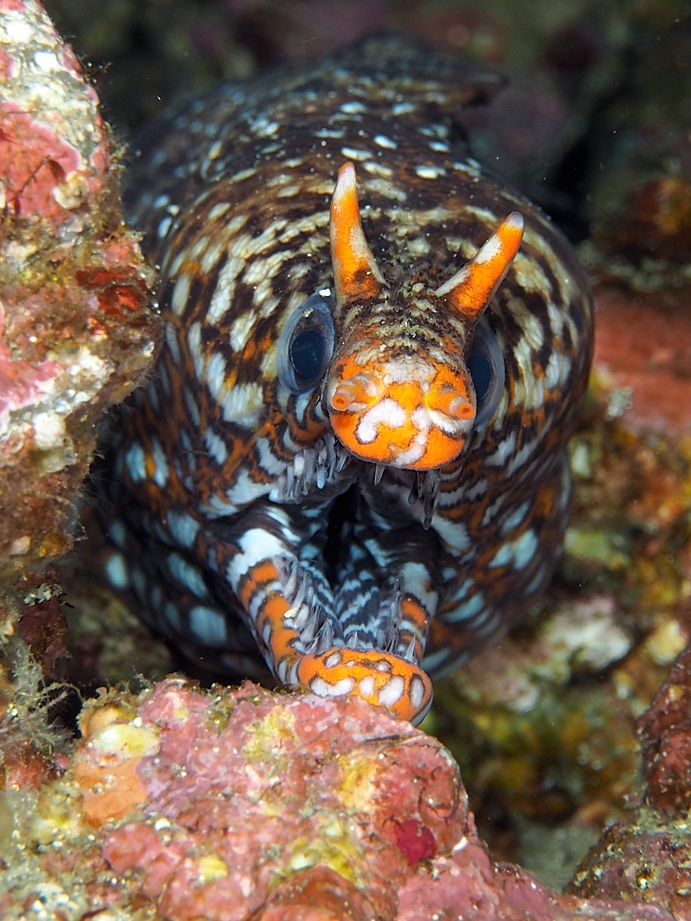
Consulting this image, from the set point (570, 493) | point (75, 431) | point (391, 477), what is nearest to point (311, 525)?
point (391, 477)

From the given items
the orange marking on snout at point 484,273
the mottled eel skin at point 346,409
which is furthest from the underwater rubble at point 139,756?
the orange marking on snout at point 484,273

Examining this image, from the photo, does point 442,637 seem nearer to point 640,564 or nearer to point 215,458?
point 215,458

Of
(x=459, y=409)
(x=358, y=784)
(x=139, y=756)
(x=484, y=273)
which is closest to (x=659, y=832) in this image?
(x=358, y=784)

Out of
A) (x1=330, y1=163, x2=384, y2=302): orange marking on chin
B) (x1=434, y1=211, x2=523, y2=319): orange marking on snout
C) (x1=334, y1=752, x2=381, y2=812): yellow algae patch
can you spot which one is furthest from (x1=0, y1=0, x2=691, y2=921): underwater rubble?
(x1=434, y1=211, x2=523, y2=319): orange marking on snout

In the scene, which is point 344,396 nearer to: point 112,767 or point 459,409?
point 459,409

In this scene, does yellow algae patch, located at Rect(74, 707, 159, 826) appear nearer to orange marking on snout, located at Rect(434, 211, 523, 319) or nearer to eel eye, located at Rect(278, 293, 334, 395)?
eel eye, located at Rect(278, 293, 334, 395)
